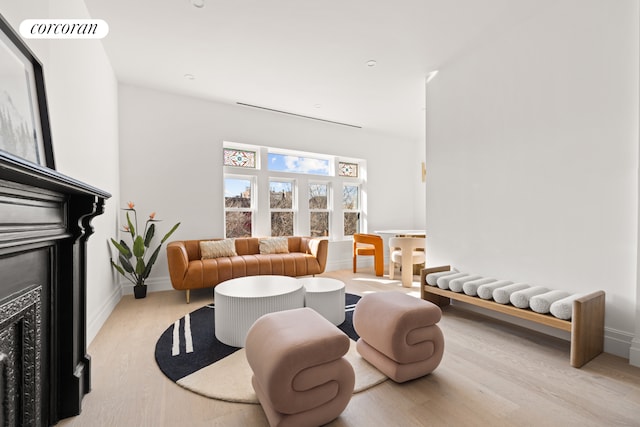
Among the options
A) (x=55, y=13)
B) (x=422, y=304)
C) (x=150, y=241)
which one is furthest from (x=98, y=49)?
(x=422, y=304)

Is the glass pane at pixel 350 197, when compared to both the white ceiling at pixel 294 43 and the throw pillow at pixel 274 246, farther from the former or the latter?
the white ceiling at pixel 294 43

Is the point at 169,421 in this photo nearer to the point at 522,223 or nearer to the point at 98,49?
the point at 522,223

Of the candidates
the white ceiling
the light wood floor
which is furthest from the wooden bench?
the white ceiling

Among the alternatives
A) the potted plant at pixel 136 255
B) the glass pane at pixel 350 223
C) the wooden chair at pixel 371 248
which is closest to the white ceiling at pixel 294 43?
the potted plant at pixel 136 255

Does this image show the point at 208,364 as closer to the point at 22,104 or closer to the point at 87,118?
the point at 22,104

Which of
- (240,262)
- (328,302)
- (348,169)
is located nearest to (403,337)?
(328,302)

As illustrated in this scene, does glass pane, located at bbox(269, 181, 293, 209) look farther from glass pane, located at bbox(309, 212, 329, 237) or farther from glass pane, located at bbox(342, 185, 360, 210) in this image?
glass pane, located at bbox(342, 185, 360, 210)

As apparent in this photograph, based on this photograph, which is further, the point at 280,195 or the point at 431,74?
the point at 280,195

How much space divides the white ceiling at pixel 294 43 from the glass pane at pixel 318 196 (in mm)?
1831

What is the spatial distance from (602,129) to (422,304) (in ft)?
6.91

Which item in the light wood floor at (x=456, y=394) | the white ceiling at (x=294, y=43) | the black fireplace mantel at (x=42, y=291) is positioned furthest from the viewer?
the white ceiling at (x=294, y=43)

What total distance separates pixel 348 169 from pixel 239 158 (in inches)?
93.3

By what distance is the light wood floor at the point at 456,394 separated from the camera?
5.22ft

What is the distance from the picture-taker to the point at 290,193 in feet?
18.6
